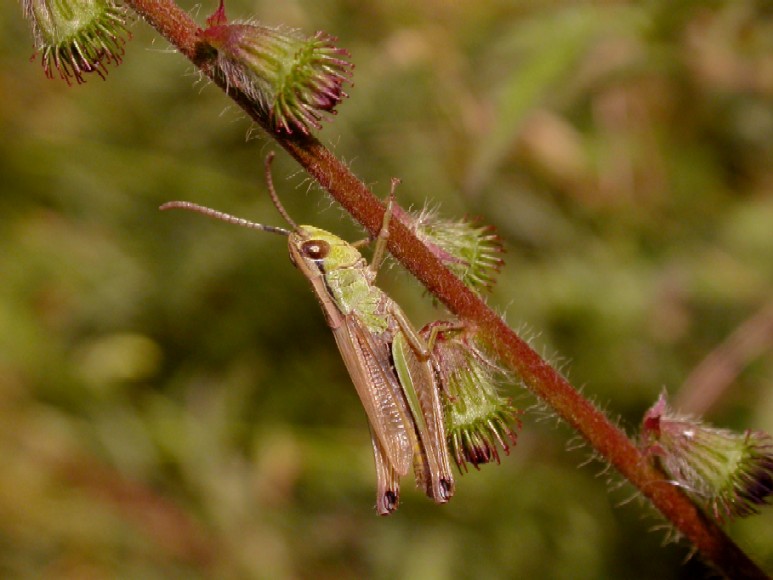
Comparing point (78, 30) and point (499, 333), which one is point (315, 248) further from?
point (78, 30)

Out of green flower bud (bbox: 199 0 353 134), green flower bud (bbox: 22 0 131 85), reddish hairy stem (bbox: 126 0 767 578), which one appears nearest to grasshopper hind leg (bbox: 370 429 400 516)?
reddish hairy stem (bbox: 126 0 767 578)

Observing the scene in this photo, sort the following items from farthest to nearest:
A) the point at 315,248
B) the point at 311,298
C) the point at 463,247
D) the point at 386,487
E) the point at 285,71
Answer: the point at 311,298, the point at 315,248, the point at 386,487, the point at 463,247, the point at 285,71

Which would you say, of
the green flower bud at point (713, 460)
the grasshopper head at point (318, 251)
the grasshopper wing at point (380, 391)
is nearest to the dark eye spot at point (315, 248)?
the grasshopper head at point (318, 251)

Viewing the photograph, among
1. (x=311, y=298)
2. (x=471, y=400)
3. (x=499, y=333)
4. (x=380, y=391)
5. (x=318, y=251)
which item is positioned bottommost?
(x=311, y=298)

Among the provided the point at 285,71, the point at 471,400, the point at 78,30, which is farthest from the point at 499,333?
the point at 78,30

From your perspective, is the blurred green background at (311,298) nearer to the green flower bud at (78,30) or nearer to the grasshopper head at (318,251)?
the grasshopper head at (318,251)

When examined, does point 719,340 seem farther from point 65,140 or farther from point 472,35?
point 65,140
